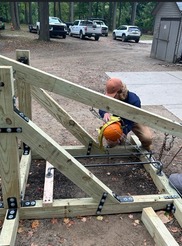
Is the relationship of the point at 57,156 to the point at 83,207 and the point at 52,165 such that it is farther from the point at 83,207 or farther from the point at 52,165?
the point at 83,207

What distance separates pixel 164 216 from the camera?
2664 mm

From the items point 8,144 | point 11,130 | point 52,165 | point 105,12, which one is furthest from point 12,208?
point 105,12

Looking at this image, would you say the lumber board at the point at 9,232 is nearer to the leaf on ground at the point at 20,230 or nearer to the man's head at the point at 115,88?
the leaf on ground at the point at 20,230

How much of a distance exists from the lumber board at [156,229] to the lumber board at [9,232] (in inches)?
48.2

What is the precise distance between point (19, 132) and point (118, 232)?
1340mm

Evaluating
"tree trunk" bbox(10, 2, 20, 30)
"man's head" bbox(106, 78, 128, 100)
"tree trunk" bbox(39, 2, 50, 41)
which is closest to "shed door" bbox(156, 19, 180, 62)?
"tree trunk" bbox(39, 2, 50, 41)

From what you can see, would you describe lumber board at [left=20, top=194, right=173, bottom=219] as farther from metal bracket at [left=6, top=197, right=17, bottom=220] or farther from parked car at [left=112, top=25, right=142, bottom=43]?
parked car at [left=112, top=25, right=142, bottom=43]

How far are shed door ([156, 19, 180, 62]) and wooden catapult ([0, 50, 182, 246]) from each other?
11556mm

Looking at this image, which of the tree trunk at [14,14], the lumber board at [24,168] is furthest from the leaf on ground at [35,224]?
the tree trunk at [14,14]

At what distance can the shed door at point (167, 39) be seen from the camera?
12.9m

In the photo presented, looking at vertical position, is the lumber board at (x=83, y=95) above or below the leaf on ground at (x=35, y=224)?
above

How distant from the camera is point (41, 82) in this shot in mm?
2174

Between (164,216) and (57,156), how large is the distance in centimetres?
131

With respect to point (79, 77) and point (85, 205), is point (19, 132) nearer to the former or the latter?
point (85, 205)
